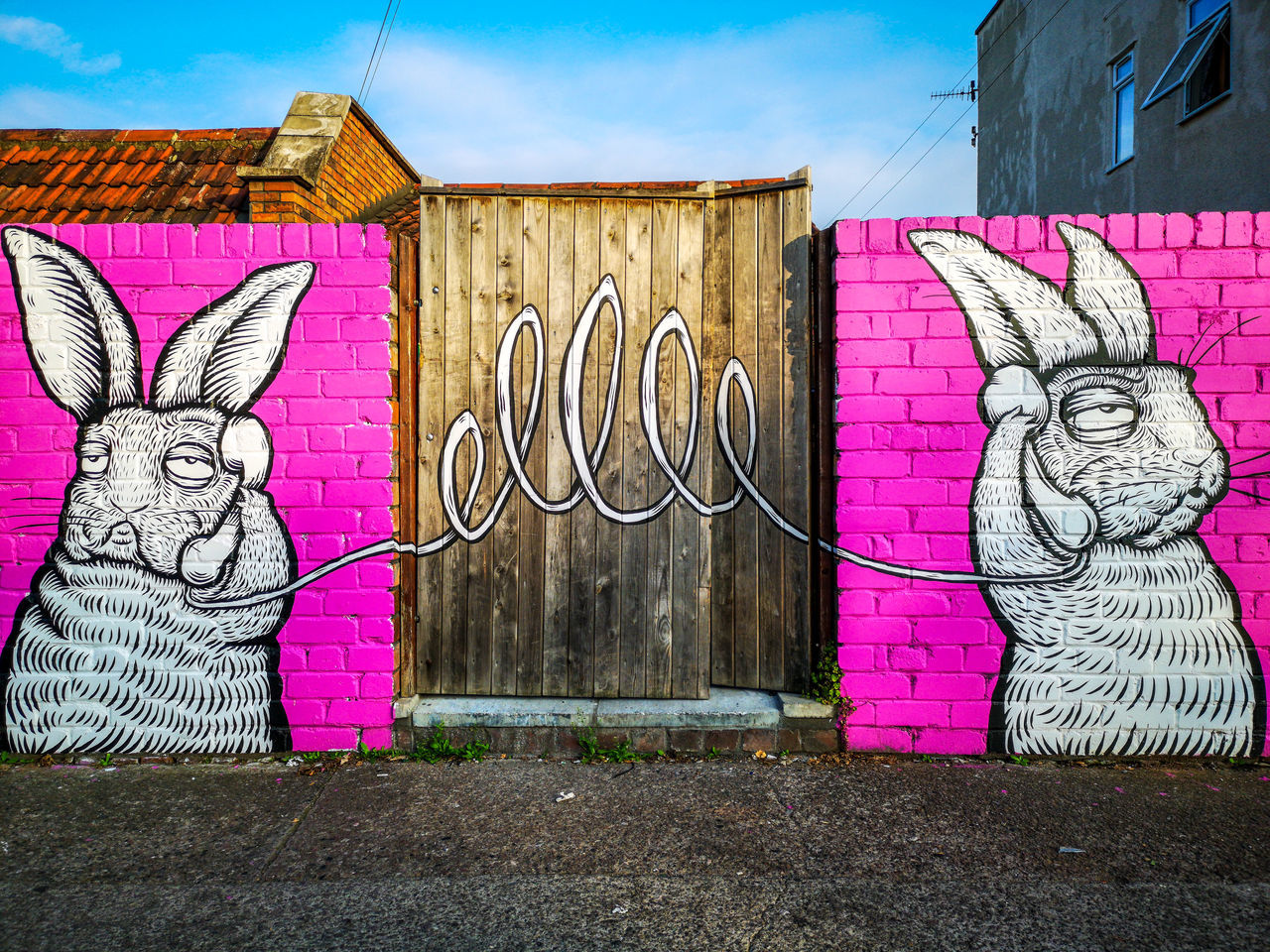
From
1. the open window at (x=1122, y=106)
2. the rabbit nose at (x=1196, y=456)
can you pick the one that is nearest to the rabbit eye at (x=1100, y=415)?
A: the rabbit nose at (x=1196, y=456)

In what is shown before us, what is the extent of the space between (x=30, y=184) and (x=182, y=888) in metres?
5.85

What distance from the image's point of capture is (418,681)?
3.41 metres

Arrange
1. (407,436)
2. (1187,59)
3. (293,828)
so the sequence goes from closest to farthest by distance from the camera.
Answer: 1. (293,828)
2. (407,436)
3. (1187,59)

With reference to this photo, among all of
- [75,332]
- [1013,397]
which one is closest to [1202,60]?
[1013,397]

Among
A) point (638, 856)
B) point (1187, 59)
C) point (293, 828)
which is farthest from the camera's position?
point (1187, 59)

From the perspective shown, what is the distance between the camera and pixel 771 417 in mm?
3402

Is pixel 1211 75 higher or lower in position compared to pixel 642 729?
higher

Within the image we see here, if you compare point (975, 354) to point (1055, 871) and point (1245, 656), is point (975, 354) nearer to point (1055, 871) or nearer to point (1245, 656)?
point (1245, 656)

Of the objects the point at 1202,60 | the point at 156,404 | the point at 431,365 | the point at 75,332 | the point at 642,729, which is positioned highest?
the point at 1202,60

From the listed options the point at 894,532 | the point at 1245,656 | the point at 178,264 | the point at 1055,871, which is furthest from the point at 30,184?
the point at 1245,656

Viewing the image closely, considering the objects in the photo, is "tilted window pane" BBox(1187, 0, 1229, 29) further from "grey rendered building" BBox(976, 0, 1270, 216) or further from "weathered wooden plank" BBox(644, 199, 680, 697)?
"weathered wooden plank" BBox(644, 199, 680, 697)

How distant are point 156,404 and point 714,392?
2.41 metres

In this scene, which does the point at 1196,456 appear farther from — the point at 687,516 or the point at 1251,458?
the point at 687,516

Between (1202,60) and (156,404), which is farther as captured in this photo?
(1202,60)
